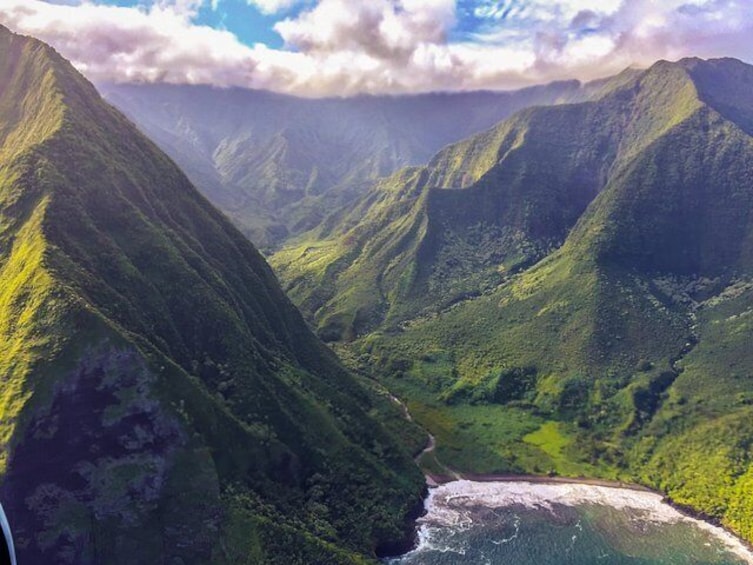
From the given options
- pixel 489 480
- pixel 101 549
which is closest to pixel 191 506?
pixel 101 549

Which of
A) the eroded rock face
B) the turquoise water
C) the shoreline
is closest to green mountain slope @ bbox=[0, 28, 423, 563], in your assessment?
the eroded rock face

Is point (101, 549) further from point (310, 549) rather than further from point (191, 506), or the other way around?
point (310, 549)

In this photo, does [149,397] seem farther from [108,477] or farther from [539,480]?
[539,480]

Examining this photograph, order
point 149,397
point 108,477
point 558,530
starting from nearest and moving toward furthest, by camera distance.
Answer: point 108,477, point 149,397, point 558,530

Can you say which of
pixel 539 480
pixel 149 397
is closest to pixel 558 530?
pixel 539 480

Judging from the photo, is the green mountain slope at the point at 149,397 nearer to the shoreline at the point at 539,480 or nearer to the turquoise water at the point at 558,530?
the turquoise water at the point at 558,530

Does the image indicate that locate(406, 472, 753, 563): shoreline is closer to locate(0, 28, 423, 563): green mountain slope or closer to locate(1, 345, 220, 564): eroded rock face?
locate(0, 28, 423, 563): green mountain slope

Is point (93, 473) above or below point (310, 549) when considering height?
above

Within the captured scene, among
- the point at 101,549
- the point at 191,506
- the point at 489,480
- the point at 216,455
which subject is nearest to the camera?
the point at 101,549
